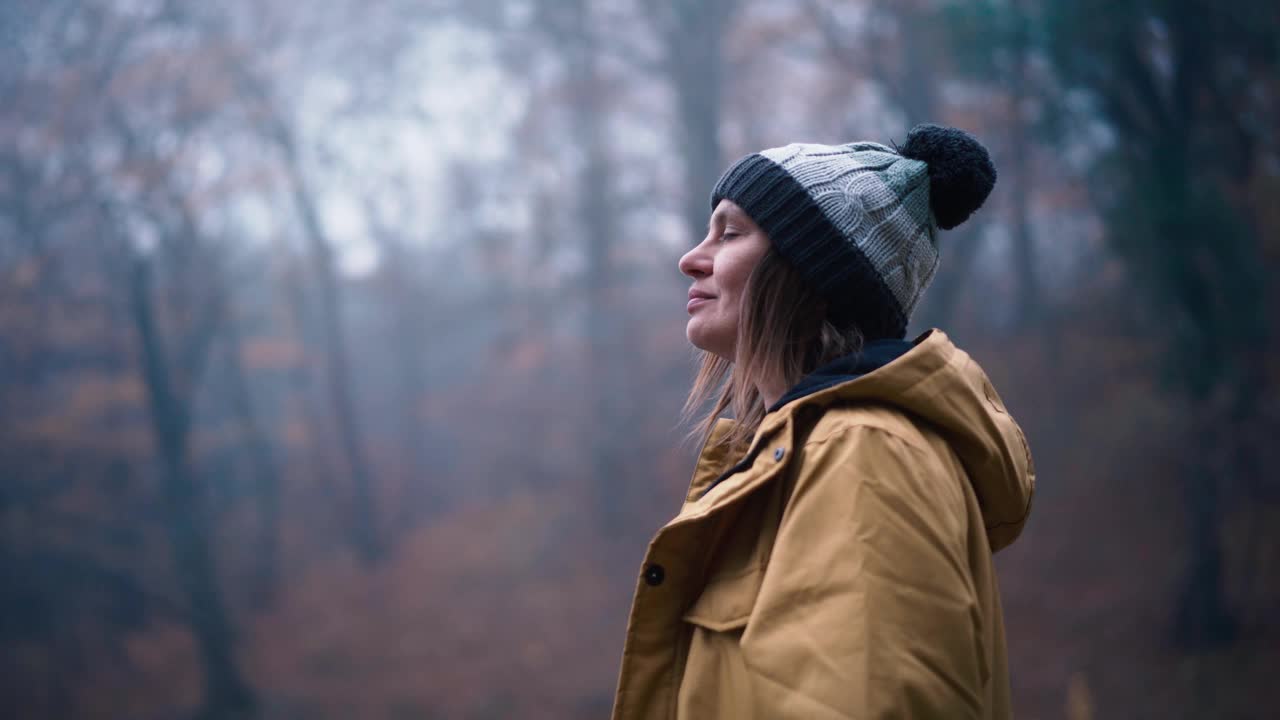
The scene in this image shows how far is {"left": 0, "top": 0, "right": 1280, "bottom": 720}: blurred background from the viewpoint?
6.68 m

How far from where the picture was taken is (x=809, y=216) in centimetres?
146

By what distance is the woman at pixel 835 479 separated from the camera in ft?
3.66

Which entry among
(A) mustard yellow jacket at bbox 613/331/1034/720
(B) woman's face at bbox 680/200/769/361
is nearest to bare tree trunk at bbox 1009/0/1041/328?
(B) woman's face at bbox 680/200/769/361

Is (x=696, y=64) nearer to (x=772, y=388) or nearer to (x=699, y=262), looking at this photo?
(x=699, y=262)

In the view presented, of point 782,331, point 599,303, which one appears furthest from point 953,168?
point 599,303

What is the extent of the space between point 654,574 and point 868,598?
42 cm

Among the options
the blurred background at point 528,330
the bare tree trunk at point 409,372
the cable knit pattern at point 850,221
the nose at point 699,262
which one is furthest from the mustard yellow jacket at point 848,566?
the bare tree trunk at point 409,372

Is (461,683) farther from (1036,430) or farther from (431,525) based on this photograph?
(1036,430)

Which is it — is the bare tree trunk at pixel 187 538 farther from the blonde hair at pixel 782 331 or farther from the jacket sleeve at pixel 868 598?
the jacket sleeve at pixel 868 598

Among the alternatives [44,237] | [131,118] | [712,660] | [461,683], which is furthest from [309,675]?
[712,660]

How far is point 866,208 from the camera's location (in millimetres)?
1476

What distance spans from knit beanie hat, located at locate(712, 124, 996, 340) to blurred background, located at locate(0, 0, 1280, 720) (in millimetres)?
6203

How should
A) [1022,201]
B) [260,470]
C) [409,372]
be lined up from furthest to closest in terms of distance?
[409,372] → [260,470] → [1022,201]

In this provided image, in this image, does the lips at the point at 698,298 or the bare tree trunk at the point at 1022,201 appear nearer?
the lips at the point at 698,298
